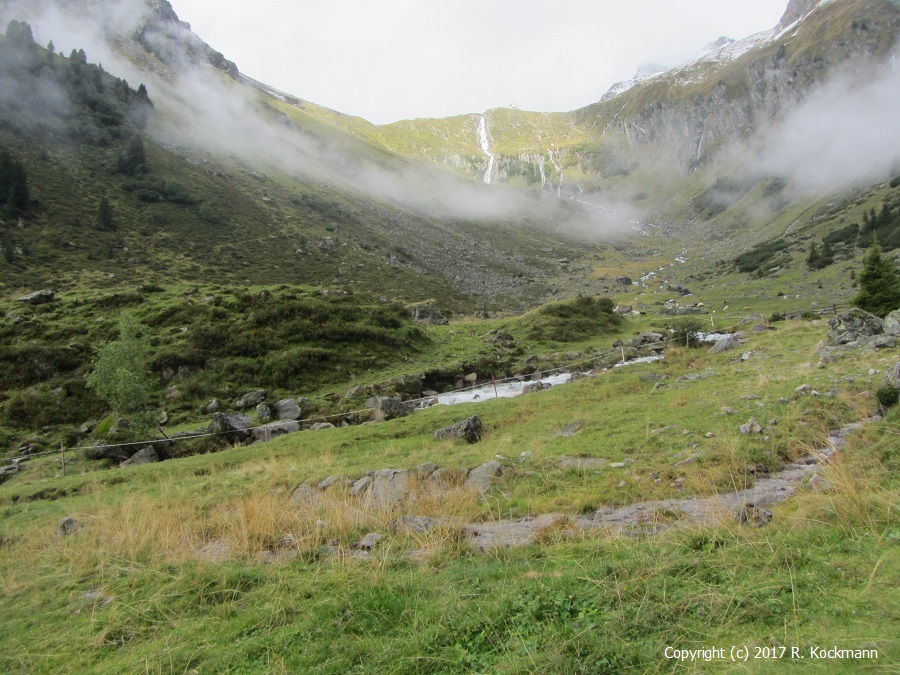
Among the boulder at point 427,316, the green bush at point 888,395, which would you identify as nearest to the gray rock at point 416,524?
the green bush at point 888,395

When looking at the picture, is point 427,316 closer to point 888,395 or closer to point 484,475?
point 484,475

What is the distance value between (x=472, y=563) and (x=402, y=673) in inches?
77.3

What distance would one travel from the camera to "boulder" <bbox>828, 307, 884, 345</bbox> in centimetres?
1764

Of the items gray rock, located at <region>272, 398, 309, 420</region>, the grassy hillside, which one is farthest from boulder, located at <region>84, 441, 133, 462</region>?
the grassy hillside

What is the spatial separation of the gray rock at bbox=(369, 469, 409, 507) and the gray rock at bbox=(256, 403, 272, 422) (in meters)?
14.0

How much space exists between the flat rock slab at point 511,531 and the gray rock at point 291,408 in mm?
17954

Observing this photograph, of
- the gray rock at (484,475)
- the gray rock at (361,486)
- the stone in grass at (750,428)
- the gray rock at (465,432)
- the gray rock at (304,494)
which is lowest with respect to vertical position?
the gray rock at (465,432)

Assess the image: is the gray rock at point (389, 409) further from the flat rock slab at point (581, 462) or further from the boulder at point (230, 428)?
the flat rock slab at point (581, 462)

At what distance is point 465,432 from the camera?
15.3 metres

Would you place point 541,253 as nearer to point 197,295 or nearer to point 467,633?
point 197,295

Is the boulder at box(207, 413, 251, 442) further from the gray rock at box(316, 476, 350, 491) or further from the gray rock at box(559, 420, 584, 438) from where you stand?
the gray rock at box(559, 420, 584, 438)

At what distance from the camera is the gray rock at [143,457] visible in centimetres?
1869

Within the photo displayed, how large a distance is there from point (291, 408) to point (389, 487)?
1537 centimetres

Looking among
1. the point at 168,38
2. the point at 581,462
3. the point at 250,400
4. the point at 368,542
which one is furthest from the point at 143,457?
the point at 168,38
